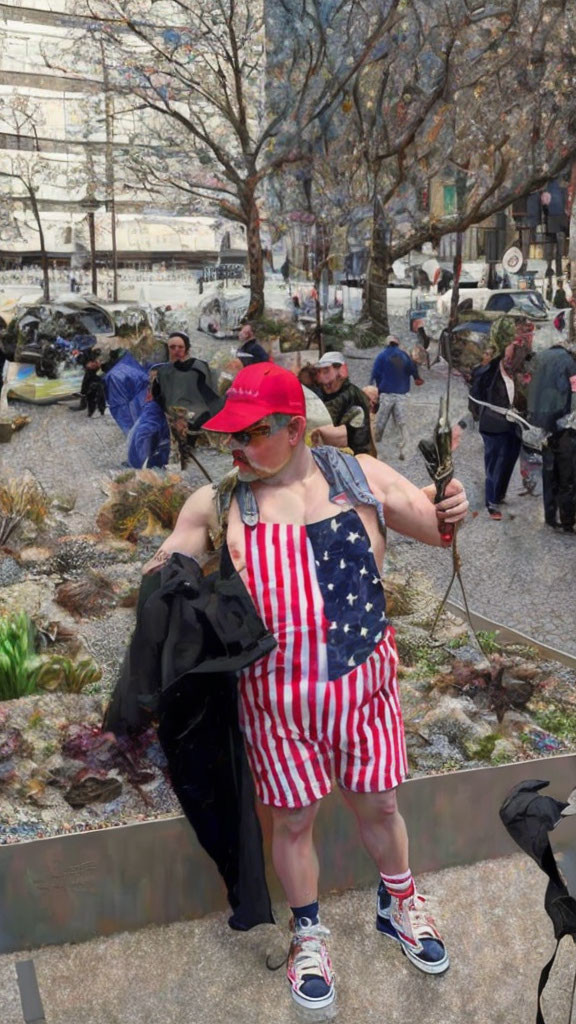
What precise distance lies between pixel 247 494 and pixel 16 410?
0.99m

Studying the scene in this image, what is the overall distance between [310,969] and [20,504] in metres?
1.50

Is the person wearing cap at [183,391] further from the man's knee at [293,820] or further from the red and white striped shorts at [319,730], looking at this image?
the man's knee at [293,820]

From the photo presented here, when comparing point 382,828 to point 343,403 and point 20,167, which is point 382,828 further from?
point 20,167

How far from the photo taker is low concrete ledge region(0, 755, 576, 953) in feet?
8.04

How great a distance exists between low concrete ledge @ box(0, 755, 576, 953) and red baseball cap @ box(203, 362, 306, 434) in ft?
3.46

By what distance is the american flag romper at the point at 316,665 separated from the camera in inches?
87.6

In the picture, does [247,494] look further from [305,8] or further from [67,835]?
[305,8]

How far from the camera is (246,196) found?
9.67 ft

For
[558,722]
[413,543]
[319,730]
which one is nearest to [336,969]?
[319,730]

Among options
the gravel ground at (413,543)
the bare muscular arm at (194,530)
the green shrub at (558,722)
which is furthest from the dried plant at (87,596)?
the green shrub at (558,722)

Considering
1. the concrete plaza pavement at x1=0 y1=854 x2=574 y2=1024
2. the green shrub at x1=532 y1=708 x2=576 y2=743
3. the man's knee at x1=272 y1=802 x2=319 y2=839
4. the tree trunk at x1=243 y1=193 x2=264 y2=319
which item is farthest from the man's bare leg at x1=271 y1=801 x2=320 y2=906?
the tree trunk at x1=243 y1=193 x2=264 y2=319

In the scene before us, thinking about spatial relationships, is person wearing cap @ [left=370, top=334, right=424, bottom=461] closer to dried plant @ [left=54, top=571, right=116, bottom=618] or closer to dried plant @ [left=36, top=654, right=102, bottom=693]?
dried plant @ [left=54, top=571, right=116, bottom=618]

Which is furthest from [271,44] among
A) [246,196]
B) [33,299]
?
[33,299]

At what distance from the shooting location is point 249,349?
3.07 meters
